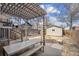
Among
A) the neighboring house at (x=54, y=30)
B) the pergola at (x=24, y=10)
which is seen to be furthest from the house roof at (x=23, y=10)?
the neighboring house at (x=54, y=30)

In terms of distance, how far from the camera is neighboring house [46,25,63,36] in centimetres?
205

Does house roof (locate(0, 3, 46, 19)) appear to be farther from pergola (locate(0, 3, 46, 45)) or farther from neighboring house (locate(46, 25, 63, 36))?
neighboring house (locate(46, 25, 63, 36))

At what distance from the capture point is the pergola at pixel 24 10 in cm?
202

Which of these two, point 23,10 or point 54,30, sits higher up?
point 23,10

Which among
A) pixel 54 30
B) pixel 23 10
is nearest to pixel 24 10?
pixel 23 10

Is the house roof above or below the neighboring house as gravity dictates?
above

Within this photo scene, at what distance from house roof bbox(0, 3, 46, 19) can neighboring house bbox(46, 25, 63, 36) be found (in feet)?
0.83

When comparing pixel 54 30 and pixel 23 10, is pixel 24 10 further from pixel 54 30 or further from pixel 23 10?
pixel 54 30

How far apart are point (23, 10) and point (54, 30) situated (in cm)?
57

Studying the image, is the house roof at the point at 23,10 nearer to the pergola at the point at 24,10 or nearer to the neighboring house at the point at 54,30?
the pergola at the point at 24,10

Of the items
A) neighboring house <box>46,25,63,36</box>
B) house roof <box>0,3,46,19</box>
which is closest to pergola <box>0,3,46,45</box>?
house roof <box>0,3,46,19</box>

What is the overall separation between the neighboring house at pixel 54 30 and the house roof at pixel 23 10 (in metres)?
0.25

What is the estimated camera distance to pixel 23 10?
206cm

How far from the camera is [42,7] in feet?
6.78
